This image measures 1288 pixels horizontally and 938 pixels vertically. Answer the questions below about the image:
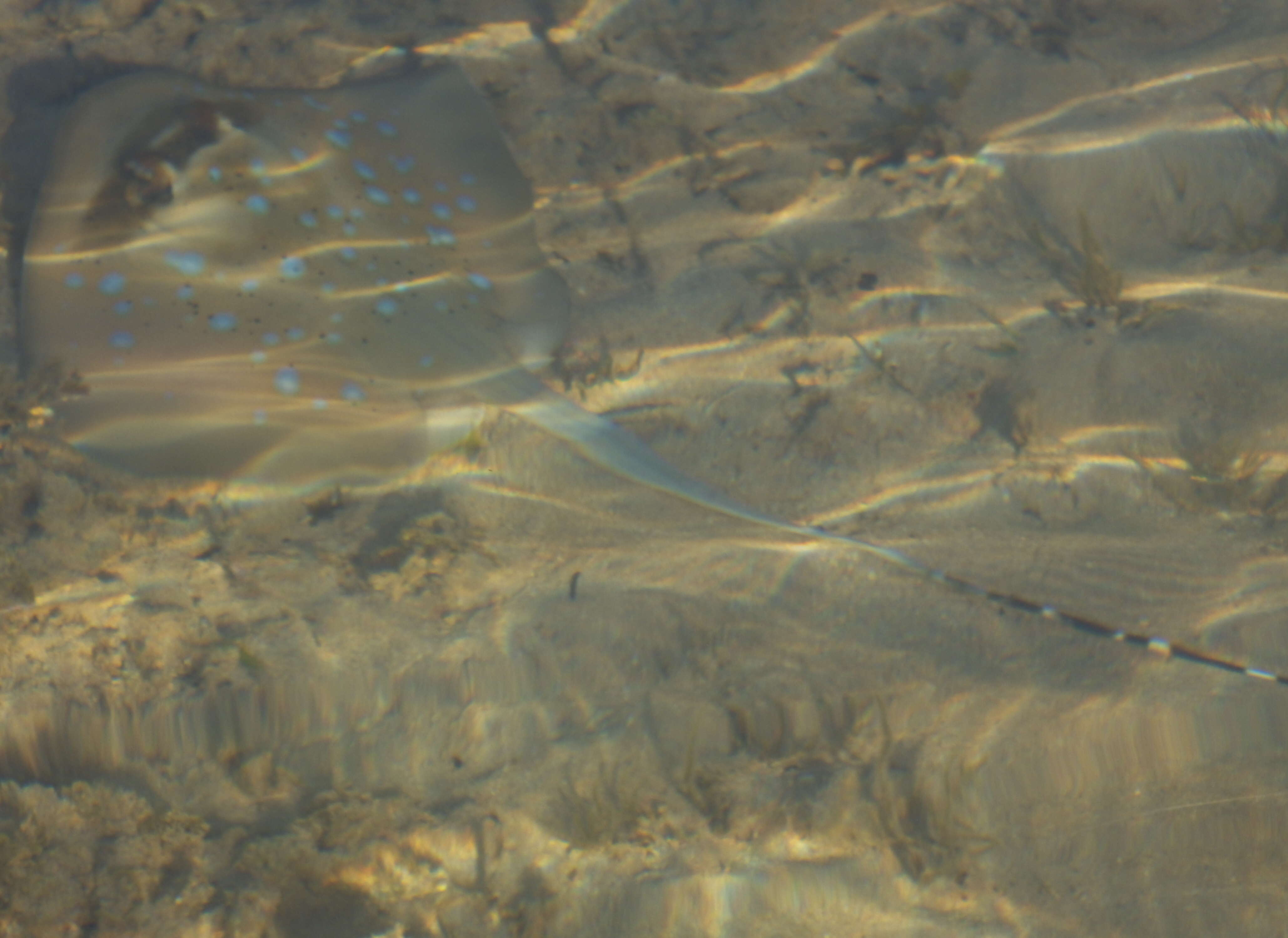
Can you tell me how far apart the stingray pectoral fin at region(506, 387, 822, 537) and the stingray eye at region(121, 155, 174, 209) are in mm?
1814

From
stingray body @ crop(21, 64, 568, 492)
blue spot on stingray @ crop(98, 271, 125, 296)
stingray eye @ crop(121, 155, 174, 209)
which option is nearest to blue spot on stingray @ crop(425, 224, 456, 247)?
stingray body @ crop(21, 64, 568, 492)

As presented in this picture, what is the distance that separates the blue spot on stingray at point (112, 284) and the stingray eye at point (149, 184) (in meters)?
0.35

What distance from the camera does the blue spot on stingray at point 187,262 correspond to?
3.41 meters

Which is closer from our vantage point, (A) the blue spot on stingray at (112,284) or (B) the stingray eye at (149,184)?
(A) the blue spot on stingray at (112,284)

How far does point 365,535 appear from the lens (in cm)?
328

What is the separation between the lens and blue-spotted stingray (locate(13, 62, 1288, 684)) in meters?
3.22

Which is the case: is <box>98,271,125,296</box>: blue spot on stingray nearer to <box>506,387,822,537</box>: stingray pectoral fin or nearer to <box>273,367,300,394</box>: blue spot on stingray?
<box>273,367,300,394</box>: blue spot on stingray

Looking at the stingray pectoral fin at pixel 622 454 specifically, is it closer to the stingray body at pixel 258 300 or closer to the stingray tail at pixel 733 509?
the stingray tail at pixel 733 509

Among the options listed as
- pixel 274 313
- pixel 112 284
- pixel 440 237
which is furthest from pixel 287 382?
pixel 440 237

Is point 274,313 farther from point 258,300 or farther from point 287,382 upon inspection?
point 287,382

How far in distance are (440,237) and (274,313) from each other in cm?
88

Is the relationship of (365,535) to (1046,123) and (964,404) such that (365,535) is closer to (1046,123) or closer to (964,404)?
(964,404)

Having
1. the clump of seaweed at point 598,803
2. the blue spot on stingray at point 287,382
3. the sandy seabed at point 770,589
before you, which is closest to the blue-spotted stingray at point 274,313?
the blue spot on stingray at point 287,382

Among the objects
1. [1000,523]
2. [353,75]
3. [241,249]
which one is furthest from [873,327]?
[353,75]
